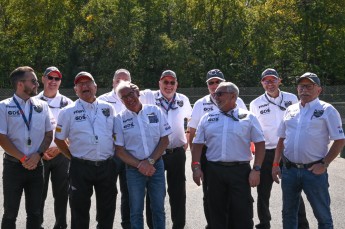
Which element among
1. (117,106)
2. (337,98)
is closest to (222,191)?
(117,106)

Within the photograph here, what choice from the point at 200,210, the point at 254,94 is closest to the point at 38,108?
the point at 200,210

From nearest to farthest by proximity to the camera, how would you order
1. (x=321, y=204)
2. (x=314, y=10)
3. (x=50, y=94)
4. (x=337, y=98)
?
(x=321, y=204) → (x=50, y=94) → (x=337, y=98) → (x=314, y=10)

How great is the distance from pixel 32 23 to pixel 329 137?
33.2 m

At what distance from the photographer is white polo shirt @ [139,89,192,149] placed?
768 centimetres

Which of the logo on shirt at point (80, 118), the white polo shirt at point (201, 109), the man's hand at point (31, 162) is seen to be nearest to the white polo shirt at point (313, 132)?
the white polo shirt at point (201, 109)

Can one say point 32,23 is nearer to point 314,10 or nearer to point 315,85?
point 314,10

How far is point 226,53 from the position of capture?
3631 centimetres

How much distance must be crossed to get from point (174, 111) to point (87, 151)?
1.74 metres

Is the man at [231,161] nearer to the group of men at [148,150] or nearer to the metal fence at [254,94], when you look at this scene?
the group of men at [148,150]

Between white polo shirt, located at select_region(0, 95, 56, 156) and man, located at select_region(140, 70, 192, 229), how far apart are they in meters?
1.74

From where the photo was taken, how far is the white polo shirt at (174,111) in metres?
7.68

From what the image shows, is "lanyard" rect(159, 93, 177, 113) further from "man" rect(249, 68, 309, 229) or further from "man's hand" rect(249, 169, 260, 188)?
"man's hand" rect(249, 169, 260, 188)

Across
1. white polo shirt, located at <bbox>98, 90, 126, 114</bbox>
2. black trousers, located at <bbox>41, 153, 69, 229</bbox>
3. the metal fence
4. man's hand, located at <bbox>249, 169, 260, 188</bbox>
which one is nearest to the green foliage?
the metal fence

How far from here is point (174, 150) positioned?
25.1 feet
